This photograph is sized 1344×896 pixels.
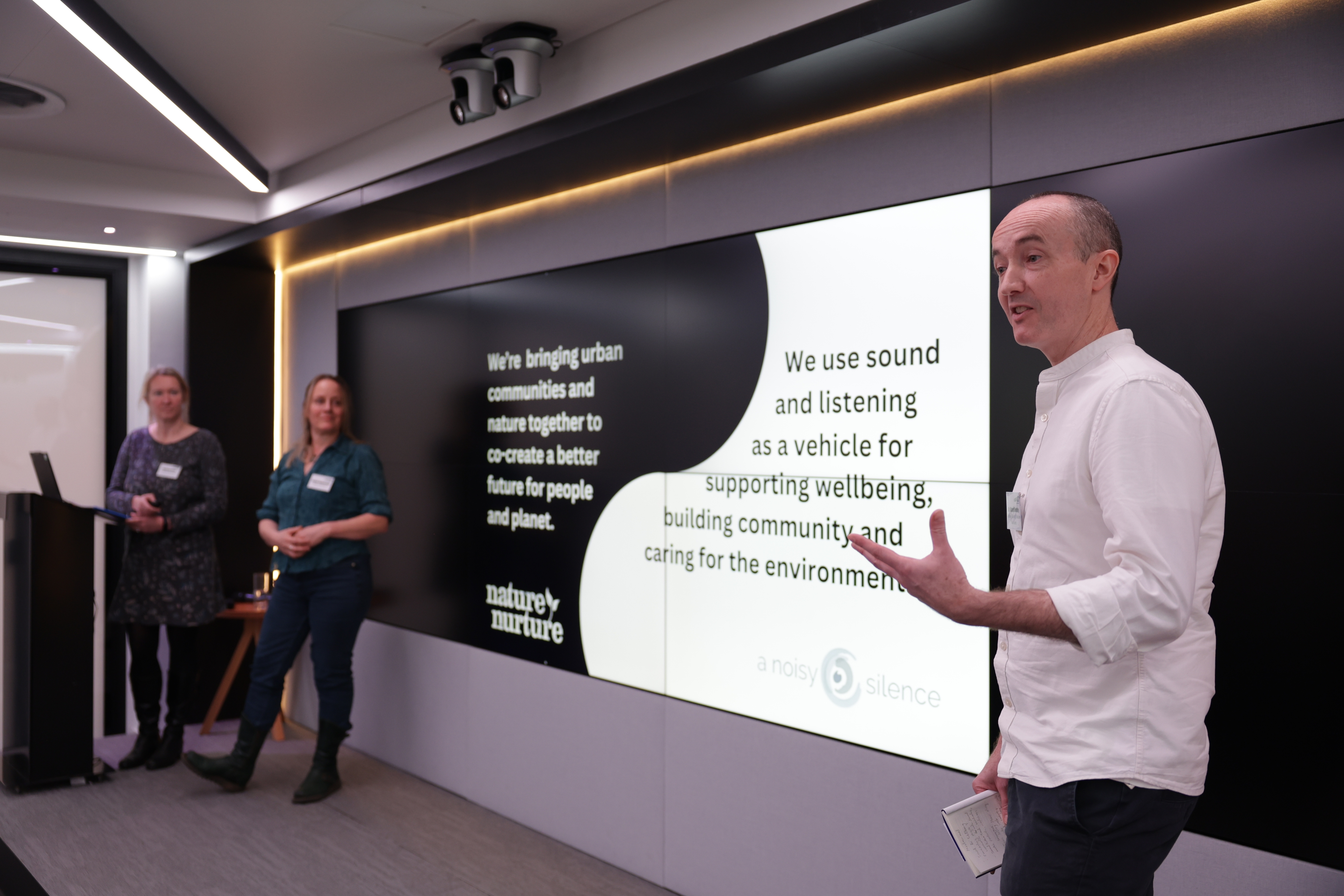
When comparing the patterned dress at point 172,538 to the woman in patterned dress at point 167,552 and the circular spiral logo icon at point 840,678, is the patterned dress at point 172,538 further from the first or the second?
A: the circular spiral logo icon at point 840,678

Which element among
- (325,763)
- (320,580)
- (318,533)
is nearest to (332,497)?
(318,533)

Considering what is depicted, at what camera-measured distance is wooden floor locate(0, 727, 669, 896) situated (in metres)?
3.46

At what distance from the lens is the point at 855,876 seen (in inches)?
113

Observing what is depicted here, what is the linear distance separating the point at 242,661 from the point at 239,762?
57.3 inches

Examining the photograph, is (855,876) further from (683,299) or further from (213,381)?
(213,381)

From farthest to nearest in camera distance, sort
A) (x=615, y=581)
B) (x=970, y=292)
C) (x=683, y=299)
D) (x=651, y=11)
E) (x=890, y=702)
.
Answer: (x=615, y=581) → (x=683, y=299) → (x=651, y=11) → (x=890, y=702) → (x=970, y=292)

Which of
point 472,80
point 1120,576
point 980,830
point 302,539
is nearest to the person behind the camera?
point 1120,576

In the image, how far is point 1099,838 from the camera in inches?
54.2

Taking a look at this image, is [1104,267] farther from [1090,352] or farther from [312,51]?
[312,51]

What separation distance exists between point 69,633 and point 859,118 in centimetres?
404

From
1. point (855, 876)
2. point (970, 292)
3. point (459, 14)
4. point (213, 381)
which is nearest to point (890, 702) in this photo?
point (855, 876)

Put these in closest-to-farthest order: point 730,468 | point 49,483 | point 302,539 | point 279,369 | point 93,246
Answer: point 730,468 < point 302,539 < point 49,483 < point 93,246 < point 279,369

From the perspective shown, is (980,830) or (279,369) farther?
(279,369)

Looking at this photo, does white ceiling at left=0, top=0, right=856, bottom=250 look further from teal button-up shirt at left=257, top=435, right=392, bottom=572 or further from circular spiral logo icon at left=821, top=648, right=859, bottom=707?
circular spiral logo icon at left=821, top=648, right=859, bottom=707
